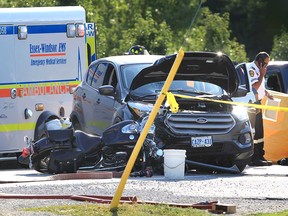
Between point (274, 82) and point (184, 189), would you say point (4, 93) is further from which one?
point (184, 189)

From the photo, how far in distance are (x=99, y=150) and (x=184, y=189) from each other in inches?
94.4

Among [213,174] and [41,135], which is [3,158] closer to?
[41,135]

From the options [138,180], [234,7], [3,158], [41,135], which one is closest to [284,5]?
[234,7]

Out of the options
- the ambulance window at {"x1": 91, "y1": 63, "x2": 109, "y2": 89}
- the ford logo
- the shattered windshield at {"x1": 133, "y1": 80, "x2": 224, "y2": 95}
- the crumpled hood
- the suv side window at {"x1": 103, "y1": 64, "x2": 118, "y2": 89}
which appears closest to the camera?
the ford logo

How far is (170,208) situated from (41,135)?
5.84m

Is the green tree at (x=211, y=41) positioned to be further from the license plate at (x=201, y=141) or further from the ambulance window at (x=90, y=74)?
the license plate at (x=201, y=141)

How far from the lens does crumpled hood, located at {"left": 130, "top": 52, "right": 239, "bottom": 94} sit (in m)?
12.0

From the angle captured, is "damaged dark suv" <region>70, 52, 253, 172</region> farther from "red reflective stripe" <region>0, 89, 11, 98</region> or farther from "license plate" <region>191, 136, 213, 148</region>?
"red reflective stripe" <region>0, 89, 11, 98</region>

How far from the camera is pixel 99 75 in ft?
45.2


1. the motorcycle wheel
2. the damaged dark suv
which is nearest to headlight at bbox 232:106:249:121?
the damaged dark suv

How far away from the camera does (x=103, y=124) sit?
13.1m

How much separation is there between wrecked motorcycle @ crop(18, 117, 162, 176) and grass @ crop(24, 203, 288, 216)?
13.0 ft

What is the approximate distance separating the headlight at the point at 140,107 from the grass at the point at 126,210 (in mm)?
4636

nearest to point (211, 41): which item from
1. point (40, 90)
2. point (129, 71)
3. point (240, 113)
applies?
point (40, 90)
